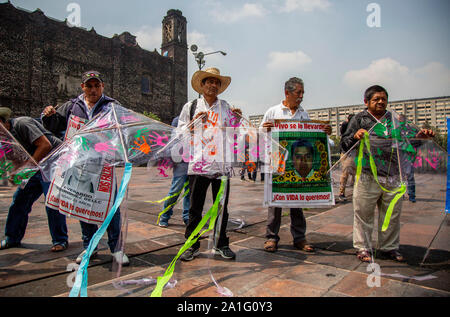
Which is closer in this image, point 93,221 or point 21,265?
point 93,221

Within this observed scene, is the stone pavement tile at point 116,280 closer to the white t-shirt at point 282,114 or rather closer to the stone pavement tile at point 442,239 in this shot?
the white t-shirt at point 282,114

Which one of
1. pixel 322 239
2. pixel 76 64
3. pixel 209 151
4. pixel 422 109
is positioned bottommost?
pixel 322 239

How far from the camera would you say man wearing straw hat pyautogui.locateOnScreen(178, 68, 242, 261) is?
2988mm

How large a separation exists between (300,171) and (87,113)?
2346 millimetres

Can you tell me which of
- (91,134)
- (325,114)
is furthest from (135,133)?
(325,114)

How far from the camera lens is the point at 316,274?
258cm

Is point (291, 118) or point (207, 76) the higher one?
point (207, 76)

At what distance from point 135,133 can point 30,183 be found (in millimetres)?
1784

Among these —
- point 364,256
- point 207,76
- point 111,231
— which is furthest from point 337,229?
point 111,231

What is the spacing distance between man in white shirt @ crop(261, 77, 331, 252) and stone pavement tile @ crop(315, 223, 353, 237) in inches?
37.6

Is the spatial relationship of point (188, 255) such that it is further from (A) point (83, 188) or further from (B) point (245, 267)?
(A) point (83, 188)

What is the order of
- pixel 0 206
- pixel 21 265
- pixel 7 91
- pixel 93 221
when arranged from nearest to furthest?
pixel 93 221 → pixel 21 265 → pixel 0 206 → pixel 7 91

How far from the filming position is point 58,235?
338 centimetres
